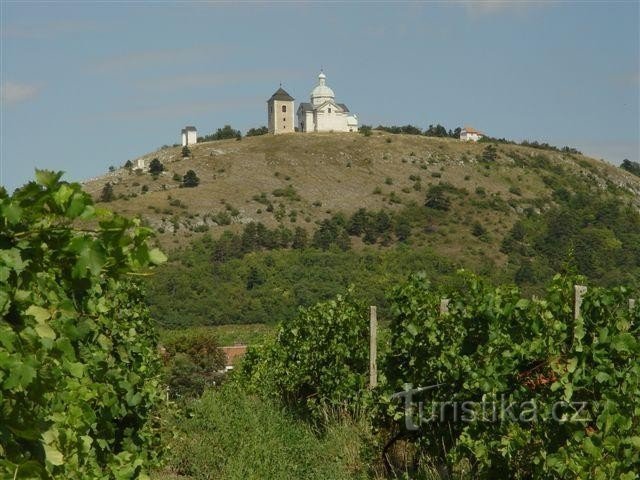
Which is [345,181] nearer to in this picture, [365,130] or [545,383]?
[365,130]

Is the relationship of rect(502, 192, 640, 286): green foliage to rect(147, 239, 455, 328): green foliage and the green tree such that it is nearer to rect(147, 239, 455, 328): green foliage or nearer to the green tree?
rect(147, 239, 455, 328): green foliage

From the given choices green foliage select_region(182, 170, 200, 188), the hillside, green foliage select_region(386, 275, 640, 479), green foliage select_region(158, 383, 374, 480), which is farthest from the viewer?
green foliage select_region(182, 170, 200, 188)

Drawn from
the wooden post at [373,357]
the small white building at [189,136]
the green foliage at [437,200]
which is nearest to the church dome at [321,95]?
the small white building at [189,136]

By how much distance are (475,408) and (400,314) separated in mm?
2619

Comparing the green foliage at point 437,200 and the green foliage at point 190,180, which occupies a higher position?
the green foliage at point 190,180

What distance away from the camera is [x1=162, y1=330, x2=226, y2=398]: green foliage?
18.1 meters

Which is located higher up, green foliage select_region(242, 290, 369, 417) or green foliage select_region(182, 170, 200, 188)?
green foliage select_region(182, 170, 200, 188)

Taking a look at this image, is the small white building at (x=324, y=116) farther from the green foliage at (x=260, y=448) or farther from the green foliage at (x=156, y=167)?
the green foliage at (x=260, y=448)

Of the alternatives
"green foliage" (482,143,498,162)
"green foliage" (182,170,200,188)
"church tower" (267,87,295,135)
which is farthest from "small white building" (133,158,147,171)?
"green foliage" (482,143,498,162)

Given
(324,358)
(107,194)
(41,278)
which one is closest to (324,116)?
(107,194)

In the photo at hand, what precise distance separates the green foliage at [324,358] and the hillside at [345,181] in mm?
59301

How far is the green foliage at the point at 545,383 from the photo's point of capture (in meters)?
5.17

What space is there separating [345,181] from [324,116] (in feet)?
63.0

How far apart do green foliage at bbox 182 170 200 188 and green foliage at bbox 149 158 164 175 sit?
4135mm
